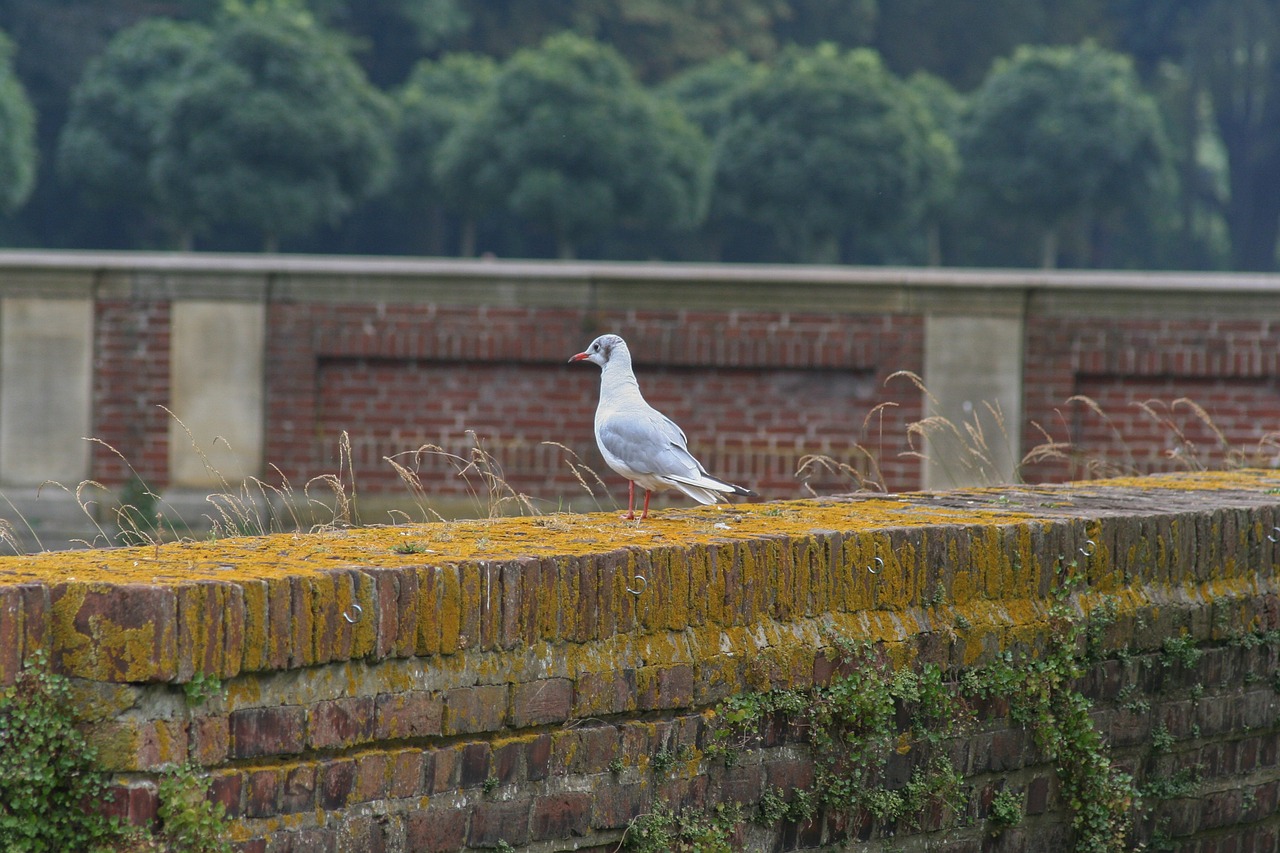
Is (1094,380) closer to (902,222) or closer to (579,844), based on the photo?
(579,844)

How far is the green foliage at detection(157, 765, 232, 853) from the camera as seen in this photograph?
8.57 feet

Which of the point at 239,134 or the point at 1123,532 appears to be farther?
the point at 239,134

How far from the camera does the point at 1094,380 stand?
10055mm

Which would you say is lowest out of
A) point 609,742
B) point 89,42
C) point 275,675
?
point 609,742

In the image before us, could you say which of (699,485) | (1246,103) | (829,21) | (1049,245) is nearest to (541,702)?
(699,485)

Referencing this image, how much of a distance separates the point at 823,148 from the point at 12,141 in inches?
751

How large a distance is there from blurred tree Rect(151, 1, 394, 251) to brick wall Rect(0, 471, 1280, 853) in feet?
106

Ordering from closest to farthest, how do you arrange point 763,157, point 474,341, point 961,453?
point 961,453 → point 474,341 → point 763,157

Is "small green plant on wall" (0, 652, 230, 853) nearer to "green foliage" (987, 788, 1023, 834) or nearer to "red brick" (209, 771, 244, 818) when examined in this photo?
"red brick" (209, 771, 244, 818)

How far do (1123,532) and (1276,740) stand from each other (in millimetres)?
1002

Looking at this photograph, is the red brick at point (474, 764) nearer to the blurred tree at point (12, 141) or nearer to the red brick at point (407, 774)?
the red brick at point (407, 774)

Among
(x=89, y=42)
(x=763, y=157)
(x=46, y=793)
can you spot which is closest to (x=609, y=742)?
(x=46, y=793)

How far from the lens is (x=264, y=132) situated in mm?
34969

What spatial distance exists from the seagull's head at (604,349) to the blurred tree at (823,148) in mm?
35252
